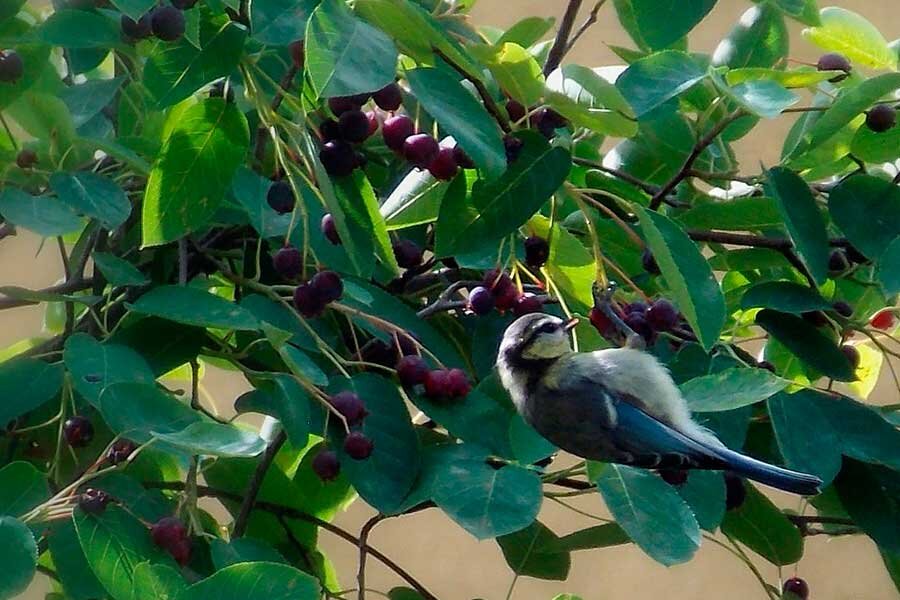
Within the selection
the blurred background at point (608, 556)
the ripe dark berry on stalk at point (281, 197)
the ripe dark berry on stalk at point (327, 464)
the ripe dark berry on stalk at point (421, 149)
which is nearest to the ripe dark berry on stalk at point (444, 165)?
the ripe dark berry on stalk at point (421, 149)

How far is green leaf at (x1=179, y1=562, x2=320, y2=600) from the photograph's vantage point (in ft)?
2.61

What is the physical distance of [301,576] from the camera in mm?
809

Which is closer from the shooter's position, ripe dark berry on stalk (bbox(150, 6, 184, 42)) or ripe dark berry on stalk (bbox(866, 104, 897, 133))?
ripe dark berry on stalk (bbox(150, 6, 184, 42))

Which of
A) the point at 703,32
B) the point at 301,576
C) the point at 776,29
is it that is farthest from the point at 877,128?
the point at 703,32

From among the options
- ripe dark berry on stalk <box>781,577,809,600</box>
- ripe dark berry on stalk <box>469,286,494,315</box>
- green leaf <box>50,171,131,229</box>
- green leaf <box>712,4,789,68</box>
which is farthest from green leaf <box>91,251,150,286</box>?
ripe dark berry on stalk <box>781,577,809,600</box>

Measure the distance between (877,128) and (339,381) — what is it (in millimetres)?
485

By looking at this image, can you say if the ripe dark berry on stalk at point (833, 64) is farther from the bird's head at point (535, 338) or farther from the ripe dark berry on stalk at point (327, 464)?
the ripe dark berry on stalk at point (327, 464)

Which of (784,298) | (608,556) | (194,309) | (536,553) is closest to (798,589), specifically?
(536,553)

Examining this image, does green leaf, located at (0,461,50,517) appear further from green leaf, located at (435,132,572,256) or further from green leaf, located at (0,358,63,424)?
green leaf, located at (435,132,572,256)

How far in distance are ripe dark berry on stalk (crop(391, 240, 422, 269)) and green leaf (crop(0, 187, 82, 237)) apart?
25cm

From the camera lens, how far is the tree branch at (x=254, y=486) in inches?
44.3

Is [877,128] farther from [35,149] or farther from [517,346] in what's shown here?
[35,149]

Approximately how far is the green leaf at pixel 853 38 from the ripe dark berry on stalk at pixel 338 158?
1.62 feet

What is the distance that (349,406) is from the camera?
970mm
